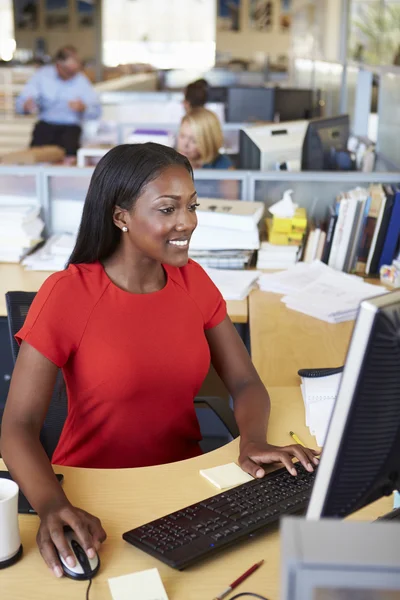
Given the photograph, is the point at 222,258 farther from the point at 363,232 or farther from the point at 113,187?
the point at 113,187

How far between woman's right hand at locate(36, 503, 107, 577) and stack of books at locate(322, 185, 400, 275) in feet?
6.13

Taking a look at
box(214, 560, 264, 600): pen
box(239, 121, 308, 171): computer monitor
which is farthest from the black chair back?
box(239, 121, 308, 171): computer monitor

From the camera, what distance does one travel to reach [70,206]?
306 cm

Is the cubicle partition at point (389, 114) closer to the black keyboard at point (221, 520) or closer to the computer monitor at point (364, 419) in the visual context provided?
the black keyboard at point (221, 520)

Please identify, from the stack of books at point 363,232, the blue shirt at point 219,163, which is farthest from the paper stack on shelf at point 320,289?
the blue shirt at point 219,163

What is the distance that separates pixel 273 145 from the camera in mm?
3254

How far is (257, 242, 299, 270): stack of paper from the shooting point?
2885 millimetres

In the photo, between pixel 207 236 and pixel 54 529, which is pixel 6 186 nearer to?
pixel 207 236

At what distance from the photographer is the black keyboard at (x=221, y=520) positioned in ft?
3.68

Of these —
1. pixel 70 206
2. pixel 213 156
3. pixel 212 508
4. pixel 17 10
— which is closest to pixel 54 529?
pixel 212 508

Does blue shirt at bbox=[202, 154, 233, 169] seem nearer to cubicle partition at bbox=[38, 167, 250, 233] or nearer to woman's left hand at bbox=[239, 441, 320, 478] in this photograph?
cubicle partition at bbox=[38, 167, 250, 233]

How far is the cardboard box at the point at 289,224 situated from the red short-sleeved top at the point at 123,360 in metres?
1.27

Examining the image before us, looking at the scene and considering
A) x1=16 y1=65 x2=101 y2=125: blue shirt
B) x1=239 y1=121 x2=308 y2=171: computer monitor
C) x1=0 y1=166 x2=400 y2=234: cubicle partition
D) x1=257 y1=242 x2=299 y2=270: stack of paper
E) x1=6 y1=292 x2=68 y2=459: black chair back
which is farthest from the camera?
x1=16 y1=65 x2=101 y2=125: blue shirt

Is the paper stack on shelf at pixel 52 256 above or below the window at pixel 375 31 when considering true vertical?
below
